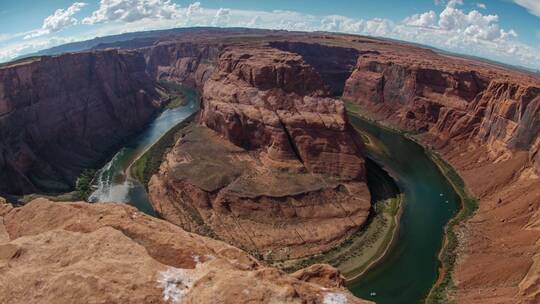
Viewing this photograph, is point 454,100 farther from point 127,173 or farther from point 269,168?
point 127,173

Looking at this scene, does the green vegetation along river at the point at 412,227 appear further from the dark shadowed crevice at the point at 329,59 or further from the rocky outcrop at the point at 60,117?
the dark shadowed crevice at the point at 329,59

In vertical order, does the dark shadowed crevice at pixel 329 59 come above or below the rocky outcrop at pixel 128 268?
above

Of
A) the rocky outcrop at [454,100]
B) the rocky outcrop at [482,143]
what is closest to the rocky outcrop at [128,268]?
the rocky outcrop at [482,143]

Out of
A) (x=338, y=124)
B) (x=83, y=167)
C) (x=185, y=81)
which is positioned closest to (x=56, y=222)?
(x=338, y=124)

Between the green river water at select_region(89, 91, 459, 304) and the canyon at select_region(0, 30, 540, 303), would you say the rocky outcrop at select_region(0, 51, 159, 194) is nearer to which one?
the canyon at select_region(0, 30, 540, 303)

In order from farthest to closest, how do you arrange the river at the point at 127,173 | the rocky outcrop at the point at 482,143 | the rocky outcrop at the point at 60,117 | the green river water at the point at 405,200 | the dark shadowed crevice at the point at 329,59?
the dark shadowed crevice at the point at 329,59 < the rocky outcrop at the point at 60,117 < the river at the point at 127,173 < the green river water at the point at 405,200 < the rocky outcrop at the point at 482,143

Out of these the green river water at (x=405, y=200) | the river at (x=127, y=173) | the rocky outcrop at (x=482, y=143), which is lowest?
the river at (x=127, y=173)

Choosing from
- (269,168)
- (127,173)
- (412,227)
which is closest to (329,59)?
(269,168)

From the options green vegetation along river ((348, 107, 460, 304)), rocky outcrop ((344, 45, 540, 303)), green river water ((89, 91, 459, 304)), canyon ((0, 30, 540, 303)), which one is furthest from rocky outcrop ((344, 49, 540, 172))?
green vegetation along river ((348, 107, 460, 304))
